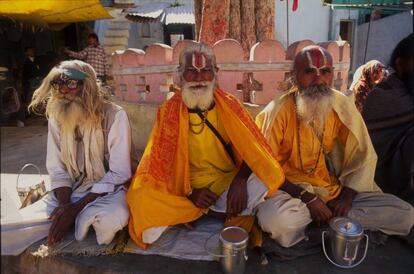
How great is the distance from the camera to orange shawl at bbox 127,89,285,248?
8.36 feet

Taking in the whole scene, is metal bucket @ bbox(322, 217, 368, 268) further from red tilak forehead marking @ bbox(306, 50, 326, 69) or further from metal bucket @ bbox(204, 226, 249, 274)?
red tilak forehead marking @ bbox(306, 50, 326, 69)

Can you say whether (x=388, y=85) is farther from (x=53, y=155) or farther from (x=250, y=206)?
(x=53, y=155)

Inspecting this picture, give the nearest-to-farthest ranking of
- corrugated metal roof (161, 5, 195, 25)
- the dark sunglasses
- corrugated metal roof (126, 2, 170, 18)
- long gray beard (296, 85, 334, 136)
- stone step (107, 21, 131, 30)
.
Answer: long gray beard (296, 85, 334, 136) < the dark sunglasses < corrugated metal roof (161, 5, 195, 25) < corrugated metal roof (126, 2, 170, 18) < stone step (107, 21, 131, 30)

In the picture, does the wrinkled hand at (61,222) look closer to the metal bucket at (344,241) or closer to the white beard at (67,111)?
the white beard at (67,111)

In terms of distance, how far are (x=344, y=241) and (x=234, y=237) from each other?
0.74 metres

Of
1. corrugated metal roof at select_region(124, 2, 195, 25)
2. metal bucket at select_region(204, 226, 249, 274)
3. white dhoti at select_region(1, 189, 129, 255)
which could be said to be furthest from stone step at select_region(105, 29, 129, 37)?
metal bucket at select_region(204, 226, 249, 274)

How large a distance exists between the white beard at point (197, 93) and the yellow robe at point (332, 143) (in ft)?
1.71

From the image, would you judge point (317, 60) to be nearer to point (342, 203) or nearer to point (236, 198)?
point (342, 203)

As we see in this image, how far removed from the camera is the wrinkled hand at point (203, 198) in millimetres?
2719

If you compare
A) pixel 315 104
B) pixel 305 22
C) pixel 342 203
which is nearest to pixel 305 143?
pixel 315 104

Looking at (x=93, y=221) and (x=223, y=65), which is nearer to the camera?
(x=93, y=221)

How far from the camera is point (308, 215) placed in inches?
102

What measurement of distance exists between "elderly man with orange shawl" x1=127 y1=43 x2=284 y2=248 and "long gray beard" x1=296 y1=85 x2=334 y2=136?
1.29 ft

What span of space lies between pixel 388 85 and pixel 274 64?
1.21m
